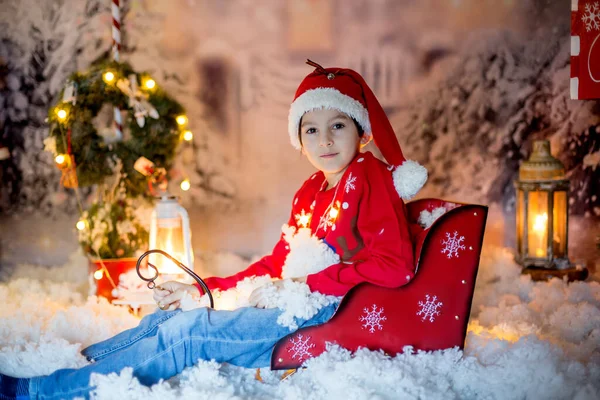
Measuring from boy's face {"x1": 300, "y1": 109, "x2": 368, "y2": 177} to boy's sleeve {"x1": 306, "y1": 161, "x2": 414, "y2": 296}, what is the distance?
0.18 meters

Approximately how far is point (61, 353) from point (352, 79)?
1521 mm

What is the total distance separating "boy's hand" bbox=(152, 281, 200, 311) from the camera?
7.89 feet

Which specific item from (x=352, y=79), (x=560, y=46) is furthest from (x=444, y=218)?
(x=560, y=46)

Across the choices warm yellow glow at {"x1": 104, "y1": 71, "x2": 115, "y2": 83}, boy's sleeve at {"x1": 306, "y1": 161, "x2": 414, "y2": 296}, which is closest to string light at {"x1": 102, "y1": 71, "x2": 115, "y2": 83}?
warm yellow glow at {"x1": 104, "y1": 71, "x2": 115, "y2": 83}

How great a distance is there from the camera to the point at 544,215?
12.3 feet

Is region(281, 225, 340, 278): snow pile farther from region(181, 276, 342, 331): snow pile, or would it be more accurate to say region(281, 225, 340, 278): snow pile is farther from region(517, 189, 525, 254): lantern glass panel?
region(517, 189, 525, 254): lantern glass panel

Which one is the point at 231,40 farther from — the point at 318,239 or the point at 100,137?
the point at 318,239

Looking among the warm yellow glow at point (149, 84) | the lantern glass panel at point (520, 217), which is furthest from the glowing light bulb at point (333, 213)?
the lantern glass panel at point (520, 217)

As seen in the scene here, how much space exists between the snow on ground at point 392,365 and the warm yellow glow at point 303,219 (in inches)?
22.2

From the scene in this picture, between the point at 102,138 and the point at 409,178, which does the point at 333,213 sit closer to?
the point at 409,178

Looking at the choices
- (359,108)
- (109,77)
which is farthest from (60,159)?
(359,108)

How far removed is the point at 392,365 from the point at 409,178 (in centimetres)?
66

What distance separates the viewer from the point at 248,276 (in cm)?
265

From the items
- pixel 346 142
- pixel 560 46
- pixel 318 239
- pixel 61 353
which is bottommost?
pixel 61 353
